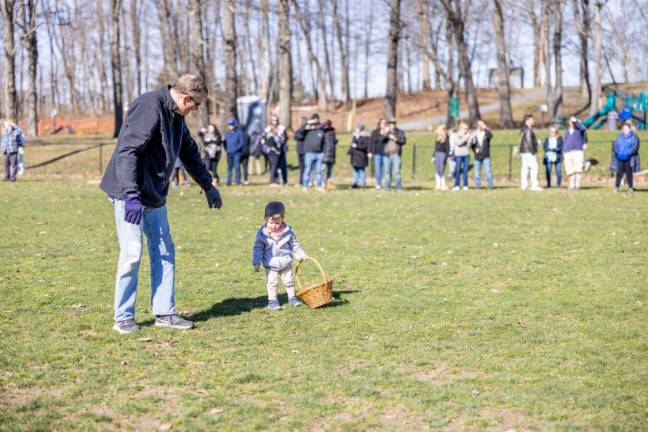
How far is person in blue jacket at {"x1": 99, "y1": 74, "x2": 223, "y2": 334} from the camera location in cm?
649

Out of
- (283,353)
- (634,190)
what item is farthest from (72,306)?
(634,190)

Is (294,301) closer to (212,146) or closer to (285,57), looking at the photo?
(212,146)

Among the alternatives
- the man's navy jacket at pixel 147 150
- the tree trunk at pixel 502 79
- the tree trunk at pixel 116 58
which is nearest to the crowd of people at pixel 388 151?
the man's navy jacket at pixel 147 150

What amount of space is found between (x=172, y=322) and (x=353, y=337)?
1.53 metres

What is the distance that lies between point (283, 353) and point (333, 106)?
6140 cm

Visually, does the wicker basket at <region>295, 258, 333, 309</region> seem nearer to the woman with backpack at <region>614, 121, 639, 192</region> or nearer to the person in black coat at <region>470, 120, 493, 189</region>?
the woman with backpack at <region>614, 121, 639, 192</region>

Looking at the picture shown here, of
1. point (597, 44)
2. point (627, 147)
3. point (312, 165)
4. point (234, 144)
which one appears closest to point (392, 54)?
point (597, 44)

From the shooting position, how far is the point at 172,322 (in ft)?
23.4

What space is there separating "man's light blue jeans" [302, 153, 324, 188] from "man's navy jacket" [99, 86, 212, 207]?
612 inches

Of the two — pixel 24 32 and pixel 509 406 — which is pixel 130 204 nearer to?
Answer: pixel 509 406

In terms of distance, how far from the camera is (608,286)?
902 centimetres

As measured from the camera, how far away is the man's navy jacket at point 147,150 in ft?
21.2

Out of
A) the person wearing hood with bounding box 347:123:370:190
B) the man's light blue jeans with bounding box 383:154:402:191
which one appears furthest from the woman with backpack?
the person wearing hood with bounding box 347:123:370:190

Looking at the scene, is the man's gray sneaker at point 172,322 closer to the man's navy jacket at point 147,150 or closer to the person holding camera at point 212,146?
the man's navy jacket at point 147,150
